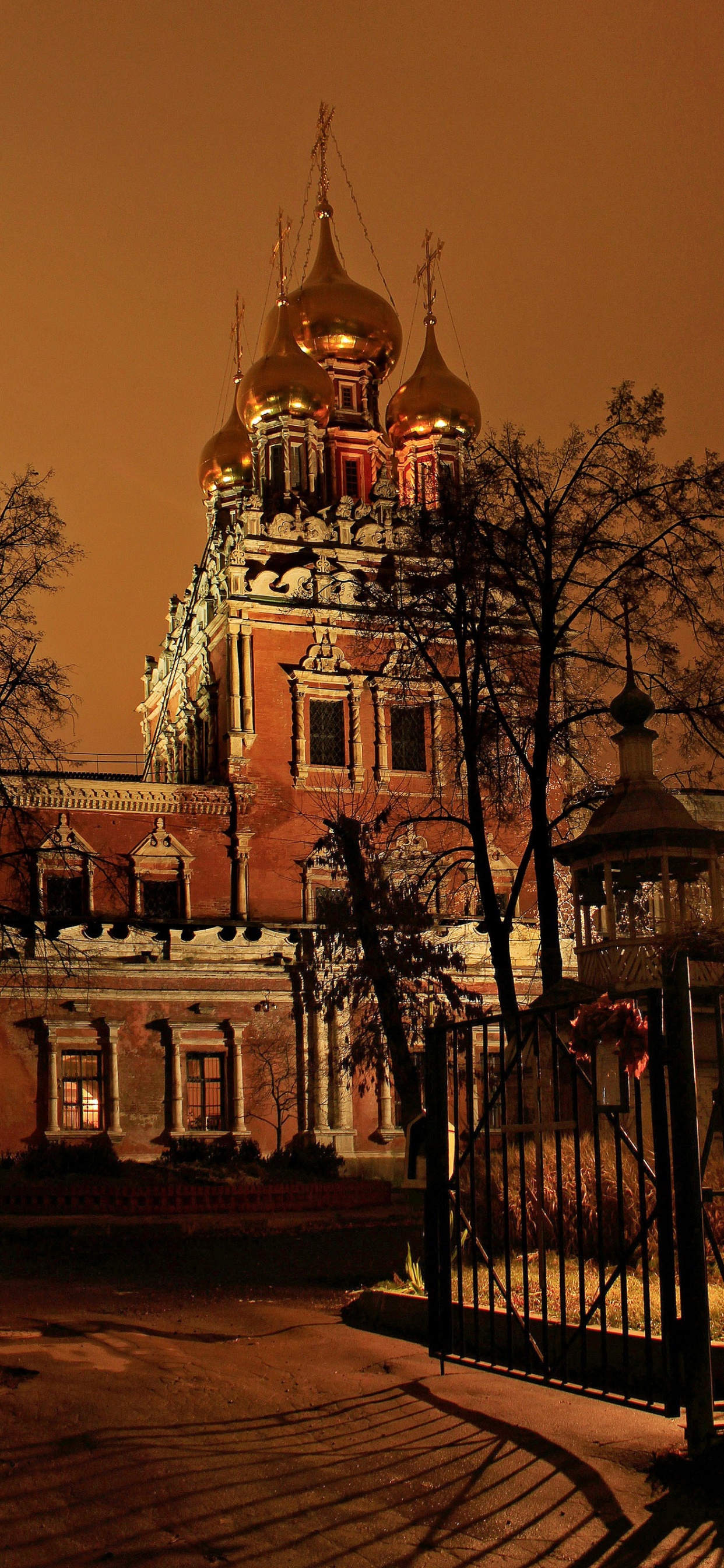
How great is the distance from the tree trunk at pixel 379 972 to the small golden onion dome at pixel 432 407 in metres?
20.2

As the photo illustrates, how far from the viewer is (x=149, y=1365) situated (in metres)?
8.89

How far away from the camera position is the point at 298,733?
37844 mm

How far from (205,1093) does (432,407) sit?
22170 mm

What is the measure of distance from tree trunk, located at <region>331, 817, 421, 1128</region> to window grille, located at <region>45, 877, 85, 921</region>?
8892 mm

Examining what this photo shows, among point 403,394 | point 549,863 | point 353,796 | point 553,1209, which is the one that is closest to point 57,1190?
point 549,863

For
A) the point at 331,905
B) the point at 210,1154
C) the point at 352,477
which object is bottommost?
the point at 210,1154

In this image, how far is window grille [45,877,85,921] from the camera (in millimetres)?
34375

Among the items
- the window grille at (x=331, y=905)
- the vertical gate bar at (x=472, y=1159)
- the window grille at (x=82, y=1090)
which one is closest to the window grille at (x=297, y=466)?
the window grille at (x=331, y=905)

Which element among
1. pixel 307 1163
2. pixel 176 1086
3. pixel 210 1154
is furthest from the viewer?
pixel 176 1086

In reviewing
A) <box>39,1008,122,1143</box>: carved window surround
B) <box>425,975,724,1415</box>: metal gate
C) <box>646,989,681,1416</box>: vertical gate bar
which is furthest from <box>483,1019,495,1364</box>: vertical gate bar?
<box>39,1008,122,1143</box>: carved window surround

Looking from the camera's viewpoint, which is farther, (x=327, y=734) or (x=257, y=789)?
(x=327, y=734)

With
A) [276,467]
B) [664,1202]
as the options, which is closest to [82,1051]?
[276,467]

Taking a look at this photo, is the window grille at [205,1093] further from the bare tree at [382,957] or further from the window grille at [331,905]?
the window grille at [331,905]

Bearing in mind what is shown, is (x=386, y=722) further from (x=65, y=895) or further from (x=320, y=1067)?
(x=320, y=1067)
